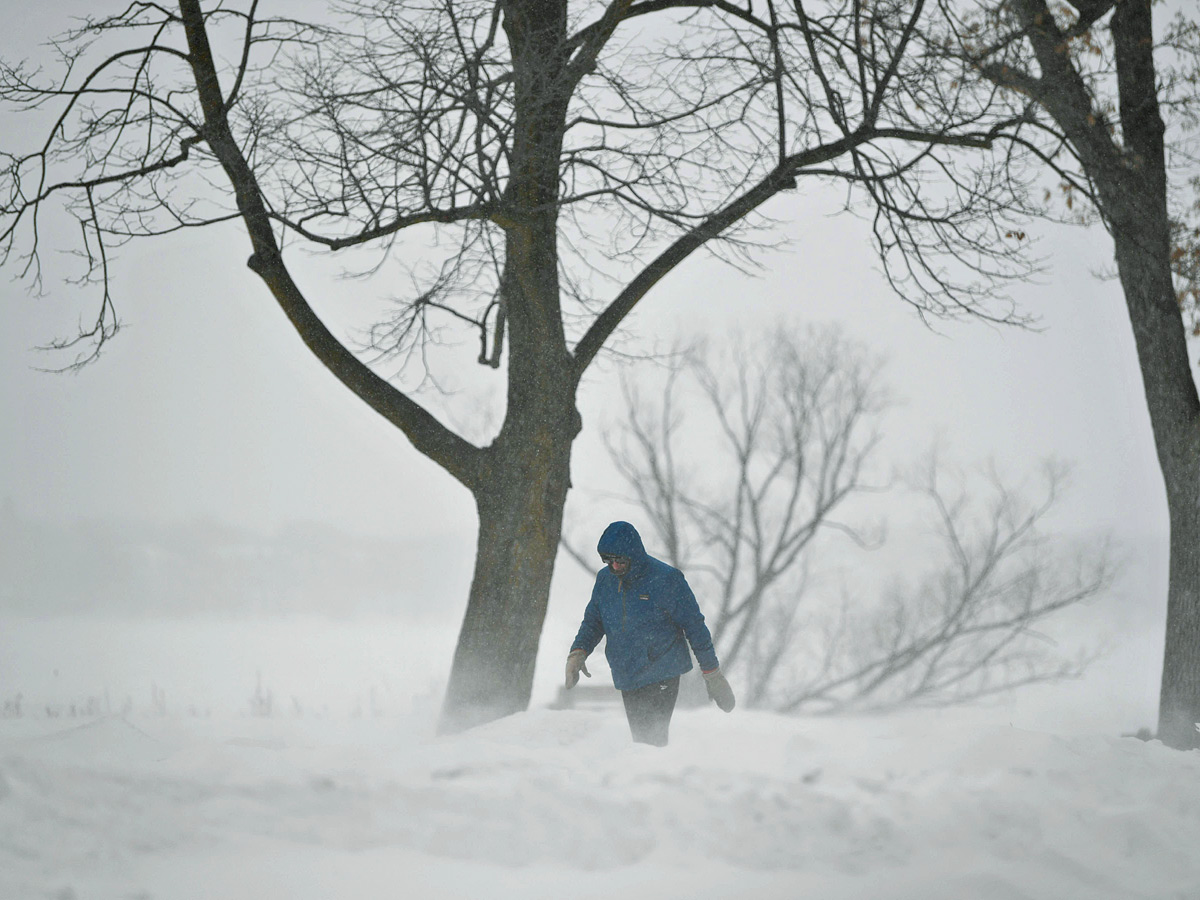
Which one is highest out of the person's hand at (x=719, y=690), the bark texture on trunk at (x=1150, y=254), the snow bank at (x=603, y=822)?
the bark texture on trunk at (x=1150, y=254)

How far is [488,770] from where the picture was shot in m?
3.71

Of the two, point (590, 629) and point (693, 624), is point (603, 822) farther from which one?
point (590, 629)

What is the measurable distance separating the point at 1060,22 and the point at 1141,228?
2.59m

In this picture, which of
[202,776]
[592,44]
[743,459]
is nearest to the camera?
[202,776]

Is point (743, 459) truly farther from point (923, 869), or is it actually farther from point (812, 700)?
point (923, 869)

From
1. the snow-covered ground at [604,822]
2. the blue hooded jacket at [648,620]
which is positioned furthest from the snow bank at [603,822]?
the blue hooded jacket at [648,620]

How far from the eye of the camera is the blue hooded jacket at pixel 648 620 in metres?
5.18

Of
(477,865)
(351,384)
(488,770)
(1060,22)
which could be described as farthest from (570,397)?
(1060,22)

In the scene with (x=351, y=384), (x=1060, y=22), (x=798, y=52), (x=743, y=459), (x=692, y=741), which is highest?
(x=1060, y=22)

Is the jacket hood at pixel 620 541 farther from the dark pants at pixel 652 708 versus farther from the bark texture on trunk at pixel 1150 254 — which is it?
the bark texture on trunk at pixel 1150 254

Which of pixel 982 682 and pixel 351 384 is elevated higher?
pixel 351 384

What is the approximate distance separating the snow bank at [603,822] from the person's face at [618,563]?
1.40 m

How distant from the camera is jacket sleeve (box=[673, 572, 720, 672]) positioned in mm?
5121

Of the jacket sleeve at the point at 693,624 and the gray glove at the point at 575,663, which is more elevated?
the jacket sleeve at the point at 693,624
